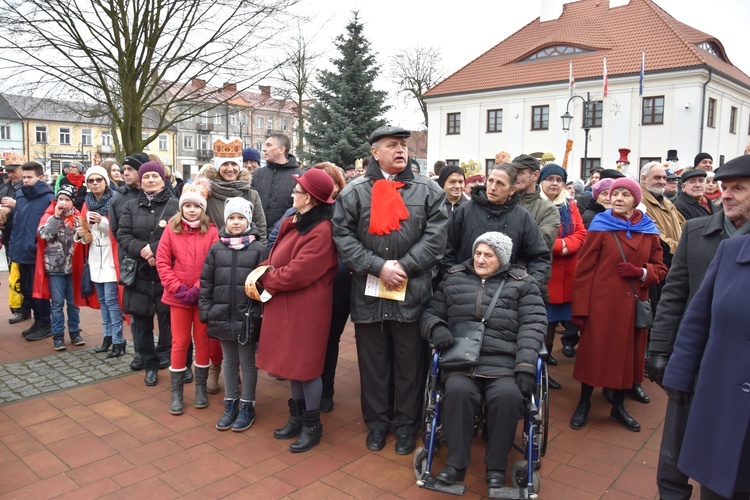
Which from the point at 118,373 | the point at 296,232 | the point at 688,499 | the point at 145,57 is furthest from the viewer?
the point at 145,57

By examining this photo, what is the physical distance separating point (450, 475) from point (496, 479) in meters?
0.27

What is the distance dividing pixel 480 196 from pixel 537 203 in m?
0.91

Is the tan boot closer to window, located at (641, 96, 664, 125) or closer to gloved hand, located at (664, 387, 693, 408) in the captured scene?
gloved hand, located at (664, 387, 693, 408)

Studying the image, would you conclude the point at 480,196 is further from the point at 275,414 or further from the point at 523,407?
the point at 275,414

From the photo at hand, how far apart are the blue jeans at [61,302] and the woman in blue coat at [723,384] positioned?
6.10 metres

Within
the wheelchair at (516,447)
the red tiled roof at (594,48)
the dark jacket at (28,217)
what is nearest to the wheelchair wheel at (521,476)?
the wheelchair at (516,447)

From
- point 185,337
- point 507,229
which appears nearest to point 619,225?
point 507,229

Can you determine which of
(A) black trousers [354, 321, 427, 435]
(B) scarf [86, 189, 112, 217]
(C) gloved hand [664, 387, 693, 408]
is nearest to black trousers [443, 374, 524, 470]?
(A) black trousers [354, 321, 427, 435]

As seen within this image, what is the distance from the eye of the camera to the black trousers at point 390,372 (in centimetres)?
407

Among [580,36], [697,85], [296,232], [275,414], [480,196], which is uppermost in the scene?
[580,36]

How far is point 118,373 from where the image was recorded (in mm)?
5504

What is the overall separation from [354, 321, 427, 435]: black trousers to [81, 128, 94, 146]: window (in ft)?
224

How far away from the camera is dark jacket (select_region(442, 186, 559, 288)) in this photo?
4297 mm

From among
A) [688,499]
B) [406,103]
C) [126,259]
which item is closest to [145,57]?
[126,259]
